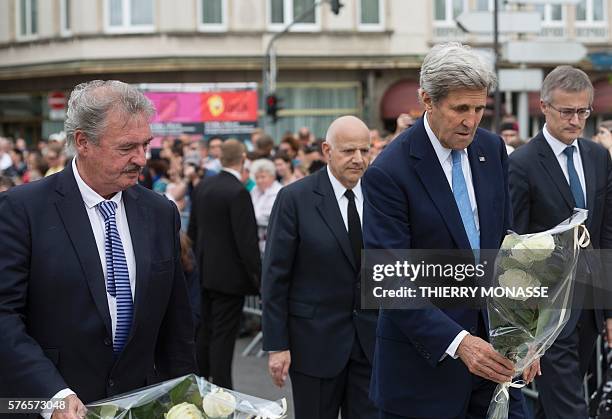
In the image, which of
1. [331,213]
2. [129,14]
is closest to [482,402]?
[331,213]

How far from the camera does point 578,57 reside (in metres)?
15.1

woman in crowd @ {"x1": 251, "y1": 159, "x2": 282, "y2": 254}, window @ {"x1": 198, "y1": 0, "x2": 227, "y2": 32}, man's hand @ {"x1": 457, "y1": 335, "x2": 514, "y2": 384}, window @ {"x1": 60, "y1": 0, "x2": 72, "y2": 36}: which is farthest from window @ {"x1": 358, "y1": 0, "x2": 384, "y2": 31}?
man's hand @ {"x1": 457, "y1": 335, "x2": 514, "y2": 384}

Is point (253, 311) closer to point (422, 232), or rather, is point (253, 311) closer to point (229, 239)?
point (229, 239)

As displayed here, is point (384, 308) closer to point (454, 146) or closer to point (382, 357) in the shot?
point (382, 357)

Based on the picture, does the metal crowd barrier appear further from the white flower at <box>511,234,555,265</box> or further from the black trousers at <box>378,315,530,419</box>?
the white flower at <box>511,234,555,265</box>

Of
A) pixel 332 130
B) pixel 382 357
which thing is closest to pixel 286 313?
pixel 332 130

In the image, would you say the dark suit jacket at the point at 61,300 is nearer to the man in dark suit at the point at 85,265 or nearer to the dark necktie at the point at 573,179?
the man in dark suit at the point at 85,265

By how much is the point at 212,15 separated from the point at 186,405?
3269cm

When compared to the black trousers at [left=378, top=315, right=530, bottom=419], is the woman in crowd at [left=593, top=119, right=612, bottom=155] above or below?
above

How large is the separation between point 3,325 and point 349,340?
2.64 metres

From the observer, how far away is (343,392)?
639 centimetres

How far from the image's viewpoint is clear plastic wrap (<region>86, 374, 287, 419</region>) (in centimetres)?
364

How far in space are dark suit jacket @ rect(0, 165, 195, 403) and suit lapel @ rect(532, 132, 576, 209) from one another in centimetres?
283

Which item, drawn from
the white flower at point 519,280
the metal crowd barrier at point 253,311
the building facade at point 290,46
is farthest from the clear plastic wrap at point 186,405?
the building facade at point 290,46
